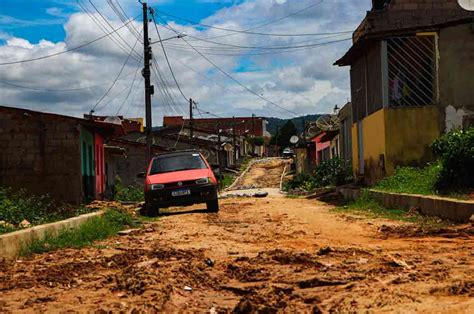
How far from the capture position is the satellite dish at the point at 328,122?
140 feet

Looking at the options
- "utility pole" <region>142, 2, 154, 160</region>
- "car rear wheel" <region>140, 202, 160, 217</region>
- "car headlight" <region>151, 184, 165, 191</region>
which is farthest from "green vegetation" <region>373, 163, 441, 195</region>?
"utility pole" <region>142, 2, 154, 160</region>

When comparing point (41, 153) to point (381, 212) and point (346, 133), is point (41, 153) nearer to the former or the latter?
point (381, 212)

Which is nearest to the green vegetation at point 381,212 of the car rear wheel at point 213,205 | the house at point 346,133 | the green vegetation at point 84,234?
the car rear wheel at point 213,205

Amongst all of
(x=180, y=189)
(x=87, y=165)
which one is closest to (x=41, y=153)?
(x=87, y=165)

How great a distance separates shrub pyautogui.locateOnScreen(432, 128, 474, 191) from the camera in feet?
46.0

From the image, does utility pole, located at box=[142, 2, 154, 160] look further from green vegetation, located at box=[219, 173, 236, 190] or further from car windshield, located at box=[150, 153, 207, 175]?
green vegetation, located at box=[219, 173, 236, 190]

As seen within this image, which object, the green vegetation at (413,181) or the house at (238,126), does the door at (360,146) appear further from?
the house at (238,126)

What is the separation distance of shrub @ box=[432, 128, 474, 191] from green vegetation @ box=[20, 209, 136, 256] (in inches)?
269

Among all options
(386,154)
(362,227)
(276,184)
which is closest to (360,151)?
(386,154)

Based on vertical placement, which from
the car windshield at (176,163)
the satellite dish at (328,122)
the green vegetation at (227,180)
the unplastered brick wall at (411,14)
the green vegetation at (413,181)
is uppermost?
the unplastered brick wall at (411,14)

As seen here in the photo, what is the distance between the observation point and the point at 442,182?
14891mm

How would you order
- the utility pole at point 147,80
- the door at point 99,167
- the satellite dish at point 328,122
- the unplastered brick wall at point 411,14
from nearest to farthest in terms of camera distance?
the door at point 99,167 < the unplastered brick wall at point 411,14 < the utility pole at point 147,80 < the satellite dish at point 328,122

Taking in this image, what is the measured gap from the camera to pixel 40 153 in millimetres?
21156

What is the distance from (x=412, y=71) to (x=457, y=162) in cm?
591
